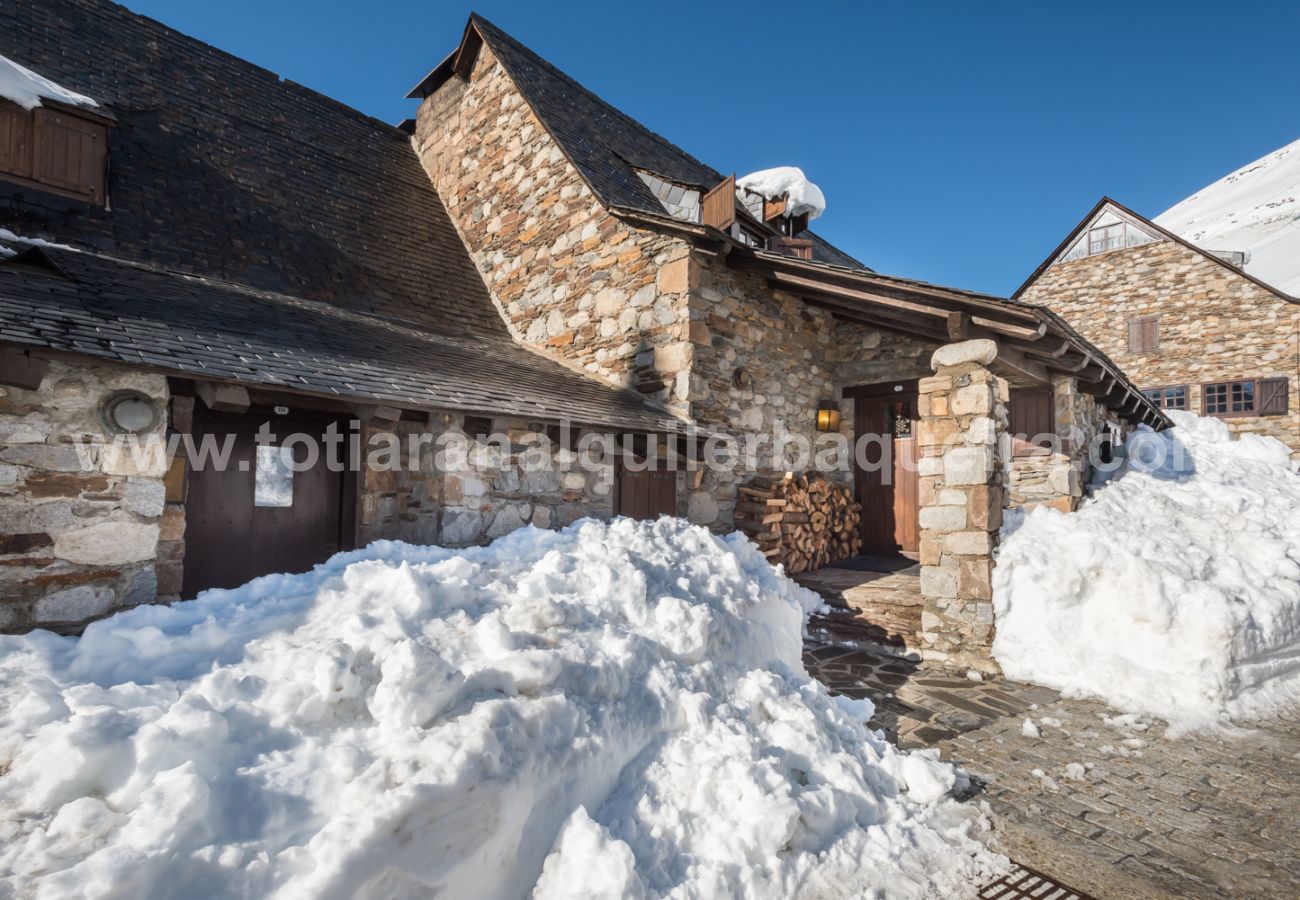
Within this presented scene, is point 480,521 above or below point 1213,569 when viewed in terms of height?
above

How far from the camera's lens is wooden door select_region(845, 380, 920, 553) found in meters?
8.34

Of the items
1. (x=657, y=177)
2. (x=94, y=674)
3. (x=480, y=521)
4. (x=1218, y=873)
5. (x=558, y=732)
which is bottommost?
(x=1218, y=873)

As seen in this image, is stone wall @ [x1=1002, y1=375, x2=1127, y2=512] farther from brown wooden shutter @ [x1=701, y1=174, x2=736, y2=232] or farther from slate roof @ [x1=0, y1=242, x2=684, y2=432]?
brown wooden shutter @ [x1=701, y1=174, x2=736, y2=232]

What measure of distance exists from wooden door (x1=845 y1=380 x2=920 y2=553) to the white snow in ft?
31.0

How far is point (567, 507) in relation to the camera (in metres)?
6.12

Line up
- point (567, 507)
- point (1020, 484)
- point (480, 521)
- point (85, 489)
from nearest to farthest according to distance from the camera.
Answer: point (85, 489) < point (480, 521) < point (567, 507) < point (1020, 484)

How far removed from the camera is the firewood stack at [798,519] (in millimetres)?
7383

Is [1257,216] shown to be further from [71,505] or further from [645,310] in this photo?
[71,505]

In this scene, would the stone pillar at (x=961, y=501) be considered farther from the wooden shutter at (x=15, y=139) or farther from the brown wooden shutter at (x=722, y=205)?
the wooden shutter at (x=15, y=139)

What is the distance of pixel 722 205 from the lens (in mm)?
8453

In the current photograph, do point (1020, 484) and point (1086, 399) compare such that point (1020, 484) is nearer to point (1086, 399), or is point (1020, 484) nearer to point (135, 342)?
point (1086, 399)

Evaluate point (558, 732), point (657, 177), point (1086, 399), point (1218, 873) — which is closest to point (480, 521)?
point (558, 732)

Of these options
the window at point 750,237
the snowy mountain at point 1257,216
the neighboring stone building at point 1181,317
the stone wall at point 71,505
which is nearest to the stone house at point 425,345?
the stone wall at point 71,505

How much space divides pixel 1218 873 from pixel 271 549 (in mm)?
6440
